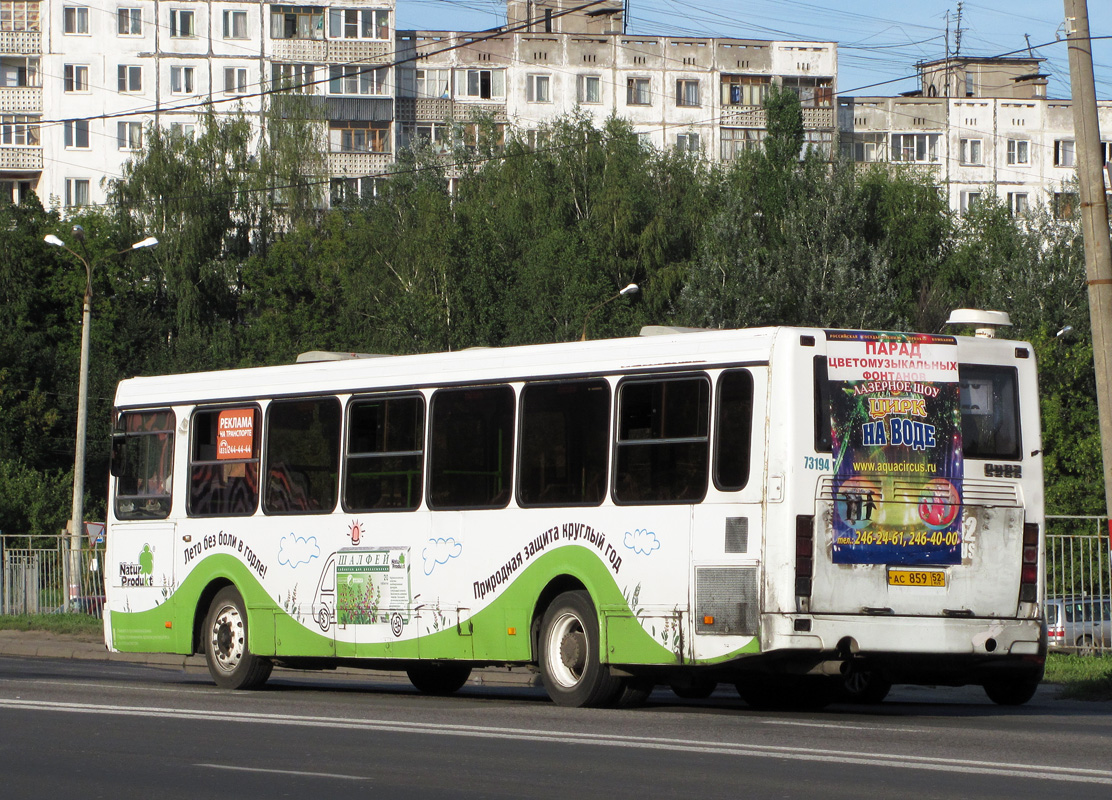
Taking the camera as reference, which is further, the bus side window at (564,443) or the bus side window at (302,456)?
the bus side window at (302,456)

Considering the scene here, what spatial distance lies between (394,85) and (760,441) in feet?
243

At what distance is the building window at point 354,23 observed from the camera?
84.3 m

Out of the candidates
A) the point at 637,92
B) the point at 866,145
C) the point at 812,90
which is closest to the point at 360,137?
the point at 637,92

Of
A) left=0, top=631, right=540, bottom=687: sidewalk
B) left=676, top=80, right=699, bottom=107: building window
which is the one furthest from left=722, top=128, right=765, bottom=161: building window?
left=0, top=631, right=540, bottom=687: sidewalk

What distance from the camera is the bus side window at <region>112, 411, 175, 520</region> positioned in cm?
1822

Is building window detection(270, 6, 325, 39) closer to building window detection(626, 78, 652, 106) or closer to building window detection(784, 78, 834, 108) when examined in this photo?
building window detection(626, 78, 652, 106)

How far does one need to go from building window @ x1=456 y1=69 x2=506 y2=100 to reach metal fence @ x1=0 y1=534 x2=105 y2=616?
59132 millimetres

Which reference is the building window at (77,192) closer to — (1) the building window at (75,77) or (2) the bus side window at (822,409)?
(1) the building window at (75,77)

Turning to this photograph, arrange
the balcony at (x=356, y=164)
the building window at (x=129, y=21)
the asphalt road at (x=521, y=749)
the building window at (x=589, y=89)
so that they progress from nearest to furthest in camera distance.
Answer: the asphalt road at (x=521, y=749) → the balcony at (x=356, y=164) → the building window at (x=129, y=21) → the building window at (x=589, y=89)

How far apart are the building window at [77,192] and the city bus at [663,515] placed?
230 feet

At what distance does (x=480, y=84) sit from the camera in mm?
87625

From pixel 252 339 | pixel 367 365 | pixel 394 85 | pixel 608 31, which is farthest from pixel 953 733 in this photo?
pixel 608 31

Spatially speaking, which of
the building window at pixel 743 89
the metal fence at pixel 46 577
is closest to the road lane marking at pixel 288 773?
the metal fence at pixel 46 577

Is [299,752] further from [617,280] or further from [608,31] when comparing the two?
[608,31]
